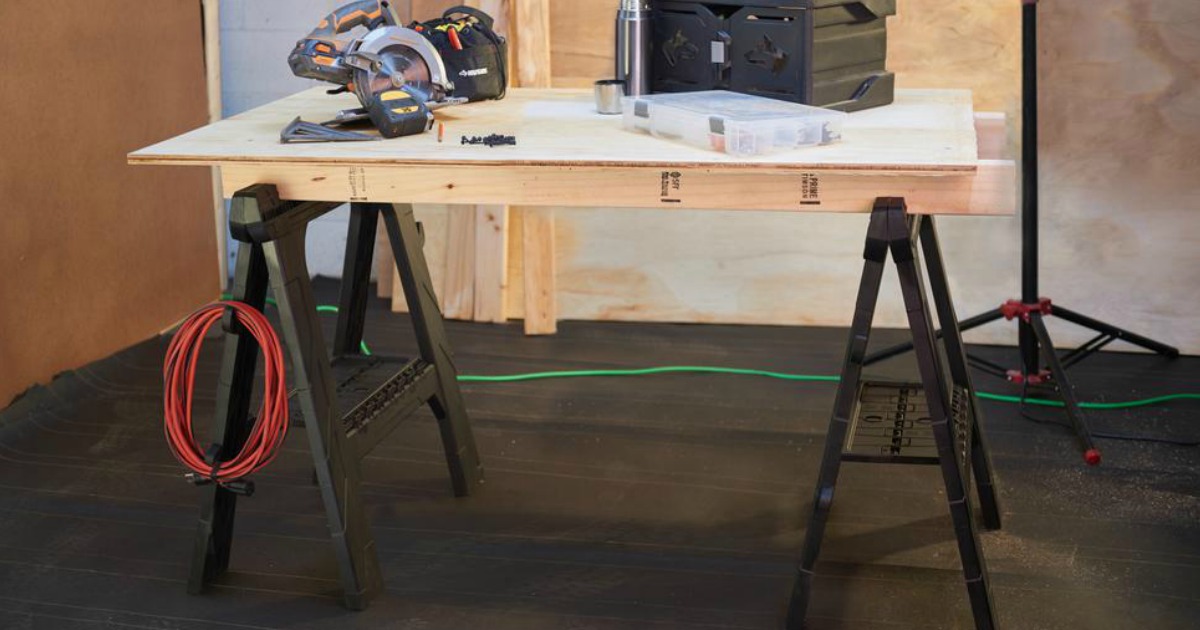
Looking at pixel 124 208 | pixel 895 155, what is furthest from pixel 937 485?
pixel 124 208

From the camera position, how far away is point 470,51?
2.69 meters

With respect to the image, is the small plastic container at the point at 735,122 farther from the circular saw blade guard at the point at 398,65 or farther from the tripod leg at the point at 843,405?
the circular saw blade guard at the point at 398,65

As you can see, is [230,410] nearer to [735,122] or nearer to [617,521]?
[617,521]

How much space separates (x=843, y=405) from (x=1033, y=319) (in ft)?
4.41

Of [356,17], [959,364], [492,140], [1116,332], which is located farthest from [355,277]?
[1116,332]

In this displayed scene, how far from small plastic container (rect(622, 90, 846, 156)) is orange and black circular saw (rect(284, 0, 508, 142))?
0.37 metres

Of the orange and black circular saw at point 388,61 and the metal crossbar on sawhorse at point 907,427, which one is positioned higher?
the orange and black circular saw at point 388,61

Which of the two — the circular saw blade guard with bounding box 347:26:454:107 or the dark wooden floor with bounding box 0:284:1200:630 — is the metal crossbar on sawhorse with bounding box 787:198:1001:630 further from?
the circular saw blade guard with bounding box 347:26:454:107

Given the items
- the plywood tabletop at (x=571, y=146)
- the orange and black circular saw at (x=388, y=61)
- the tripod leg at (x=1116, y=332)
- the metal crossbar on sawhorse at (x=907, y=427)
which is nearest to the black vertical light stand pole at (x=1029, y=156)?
the tripod leg at (x=1116, y=332)

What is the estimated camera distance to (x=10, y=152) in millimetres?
3359

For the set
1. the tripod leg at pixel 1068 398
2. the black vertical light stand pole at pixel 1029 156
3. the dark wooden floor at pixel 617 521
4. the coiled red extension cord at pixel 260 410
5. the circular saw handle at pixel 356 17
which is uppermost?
the circular saw handle at pixel 356 17

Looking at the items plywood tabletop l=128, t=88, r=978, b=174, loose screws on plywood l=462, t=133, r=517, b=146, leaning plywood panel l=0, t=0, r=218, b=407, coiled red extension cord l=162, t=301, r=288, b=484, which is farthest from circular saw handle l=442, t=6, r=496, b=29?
leaning plywood panel l=0, t=0, r=218, b=407

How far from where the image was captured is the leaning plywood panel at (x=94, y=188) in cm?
340

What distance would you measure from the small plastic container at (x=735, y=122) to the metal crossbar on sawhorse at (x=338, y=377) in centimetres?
62
